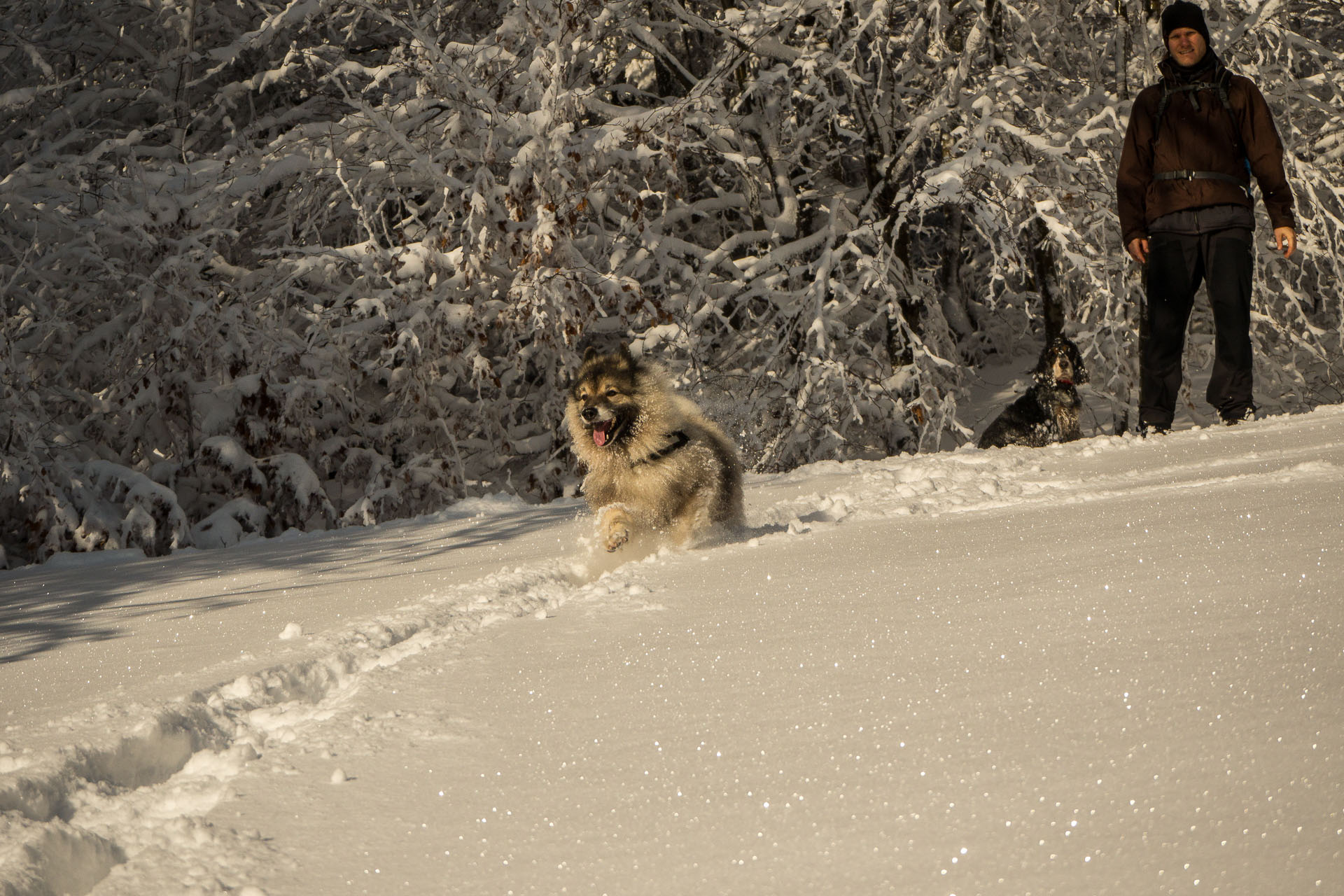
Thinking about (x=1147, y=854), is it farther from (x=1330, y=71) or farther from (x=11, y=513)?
→ (x=1330, y=71)

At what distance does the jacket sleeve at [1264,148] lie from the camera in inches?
228

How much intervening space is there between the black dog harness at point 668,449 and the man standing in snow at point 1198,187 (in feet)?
10.2

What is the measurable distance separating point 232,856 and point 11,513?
822 cm

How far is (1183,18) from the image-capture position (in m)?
5.78

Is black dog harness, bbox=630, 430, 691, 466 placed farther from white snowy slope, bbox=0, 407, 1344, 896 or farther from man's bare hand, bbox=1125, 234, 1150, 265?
man's bare hand, bbox=1125, 234, 1150, 265

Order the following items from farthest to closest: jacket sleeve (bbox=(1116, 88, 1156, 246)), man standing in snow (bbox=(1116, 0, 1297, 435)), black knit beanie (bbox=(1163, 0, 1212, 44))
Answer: jacket sleeve (bbox=(1116, 88, 1156, 246)), man standing in snow (bbox=(1116, 0, 1297, 435)), black knit beanie (bbox=(1163, 0, 1212, 44))

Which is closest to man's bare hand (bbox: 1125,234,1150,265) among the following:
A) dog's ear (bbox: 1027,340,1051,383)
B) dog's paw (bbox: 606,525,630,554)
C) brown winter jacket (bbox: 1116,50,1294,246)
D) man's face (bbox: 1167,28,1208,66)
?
brown winter jacket (bbox: 1116,50,1294,246)

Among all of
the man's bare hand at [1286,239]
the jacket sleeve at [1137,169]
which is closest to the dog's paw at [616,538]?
the jacket sleeve at [1137,169]

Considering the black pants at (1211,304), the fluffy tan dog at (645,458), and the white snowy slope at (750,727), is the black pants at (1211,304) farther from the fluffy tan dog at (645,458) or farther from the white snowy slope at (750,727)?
the fluffy tan dog at (645,458)

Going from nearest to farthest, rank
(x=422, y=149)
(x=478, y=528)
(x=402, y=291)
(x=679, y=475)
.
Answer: (x=679, y=475) < (x=478, y=528) < (x=402, y=291) < (x=422, y=149)

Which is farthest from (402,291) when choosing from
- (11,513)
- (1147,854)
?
(1147,854)

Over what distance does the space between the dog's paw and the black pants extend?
3.59 m

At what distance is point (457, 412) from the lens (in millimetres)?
11461

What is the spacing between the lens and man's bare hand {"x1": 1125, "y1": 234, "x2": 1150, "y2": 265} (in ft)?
20.0
